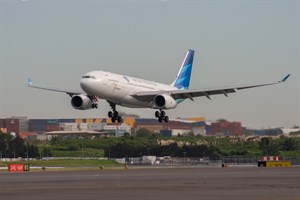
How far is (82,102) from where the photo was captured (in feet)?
276

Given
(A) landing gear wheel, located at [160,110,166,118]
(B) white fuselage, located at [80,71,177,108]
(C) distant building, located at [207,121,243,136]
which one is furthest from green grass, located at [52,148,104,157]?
(B) white fuselage, located at [80,71,177,108]

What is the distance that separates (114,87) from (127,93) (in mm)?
2435

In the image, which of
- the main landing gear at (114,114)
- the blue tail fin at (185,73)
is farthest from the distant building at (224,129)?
the main landing gear at (114,114)

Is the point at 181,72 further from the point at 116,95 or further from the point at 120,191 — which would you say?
the point at 120,191

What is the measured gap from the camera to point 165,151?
138875 mm

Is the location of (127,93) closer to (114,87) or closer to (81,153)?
(114,87)

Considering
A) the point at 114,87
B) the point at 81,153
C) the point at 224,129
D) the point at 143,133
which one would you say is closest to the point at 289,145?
the point at 143,133

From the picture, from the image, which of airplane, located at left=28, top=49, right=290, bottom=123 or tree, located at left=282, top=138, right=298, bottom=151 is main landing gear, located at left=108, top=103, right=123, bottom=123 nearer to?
airplane, located at left=28, top=49, right=290, bottom=123

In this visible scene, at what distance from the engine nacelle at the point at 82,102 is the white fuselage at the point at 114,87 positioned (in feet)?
10.7

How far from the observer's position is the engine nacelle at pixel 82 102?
84.0 metres

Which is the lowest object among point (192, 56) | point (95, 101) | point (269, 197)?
point (269, 197)

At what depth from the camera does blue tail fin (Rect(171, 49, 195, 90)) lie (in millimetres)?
100062

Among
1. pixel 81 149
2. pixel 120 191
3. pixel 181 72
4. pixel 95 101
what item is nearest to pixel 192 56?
pixel 181 72

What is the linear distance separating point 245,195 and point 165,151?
93905 mm
